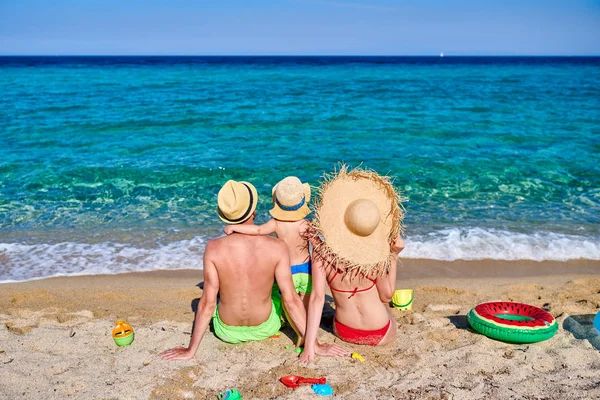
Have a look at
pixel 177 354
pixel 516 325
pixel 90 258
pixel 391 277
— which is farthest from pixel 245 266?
pixel 90 258

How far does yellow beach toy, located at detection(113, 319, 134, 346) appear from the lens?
13.9 ft

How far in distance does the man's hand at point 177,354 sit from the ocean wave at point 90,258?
2.46 meters

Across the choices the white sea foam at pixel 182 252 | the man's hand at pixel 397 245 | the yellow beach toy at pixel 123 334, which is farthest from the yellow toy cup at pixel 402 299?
the yellow beach toy at pixel 123 334

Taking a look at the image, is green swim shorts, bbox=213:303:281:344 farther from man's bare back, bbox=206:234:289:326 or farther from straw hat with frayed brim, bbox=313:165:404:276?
straw hat with frayed brim, bbox=313:165:404:276

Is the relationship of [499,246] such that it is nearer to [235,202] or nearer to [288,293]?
[288,293]

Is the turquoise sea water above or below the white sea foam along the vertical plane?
above

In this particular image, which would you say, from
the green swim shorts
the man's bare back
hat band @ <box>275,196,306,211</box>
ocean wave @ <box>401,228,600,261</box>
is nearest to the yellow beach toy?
the green swim shorts

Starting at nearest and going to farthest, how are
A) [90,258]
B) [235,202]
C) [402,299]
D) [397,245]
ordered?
1. [235,202]
2. [397,245]
3. [402,299]
4. [90,258]

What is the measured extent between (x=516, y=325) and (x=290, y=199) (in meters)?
2.11

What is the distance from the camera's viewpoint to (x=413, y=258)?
268 inches

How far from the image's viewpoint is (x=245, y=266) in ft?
12.9

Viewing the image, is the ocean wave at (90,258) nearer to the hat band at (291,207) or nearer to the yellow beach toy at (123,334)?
the yellow beach toy at (123,334)

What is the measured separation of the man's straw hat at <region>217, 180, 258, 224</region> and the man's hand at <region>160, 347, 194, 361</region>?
109 centimetres

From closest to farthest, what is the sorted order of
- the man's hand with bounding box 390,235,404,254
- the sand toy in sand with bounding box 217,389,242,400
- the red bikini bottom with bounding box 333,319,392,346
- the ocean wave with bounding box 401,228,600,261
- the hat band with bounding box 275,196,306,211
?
the sand toy in sand with bounding box 217,389,242,400, the man's hand with bounding box 390,235,404,254, the red bikini bottom with bounding box 333,319,392,346, the hat band with bounding box 275,196,306,211, the ocean wave with bounding box 401,228,600,261
